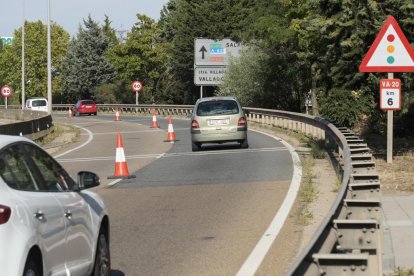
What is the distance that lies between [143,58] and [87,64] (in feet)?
50.7

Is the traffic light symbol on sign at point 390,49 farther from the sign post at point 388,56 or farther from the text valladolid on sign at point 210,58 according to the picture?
the text valladolid on sign at point 210,58

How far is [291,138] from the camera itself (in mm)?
27312

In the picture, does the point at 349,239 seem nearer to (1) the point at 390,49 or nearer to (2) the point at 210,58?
(1) the point at 390,49

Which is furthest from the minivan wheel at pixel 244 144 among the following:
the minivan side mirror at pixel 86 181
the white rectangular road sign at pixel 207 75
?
the white rectangular road sign at pixel 207 75

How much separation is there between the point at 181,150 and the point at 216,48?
30793 millimetres

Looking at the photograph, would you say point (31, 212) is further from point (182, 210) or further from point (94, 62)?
point (94, 62)

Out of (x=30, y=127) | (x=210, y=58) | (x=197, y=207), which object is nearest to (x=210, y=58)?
(x=210, y=58)

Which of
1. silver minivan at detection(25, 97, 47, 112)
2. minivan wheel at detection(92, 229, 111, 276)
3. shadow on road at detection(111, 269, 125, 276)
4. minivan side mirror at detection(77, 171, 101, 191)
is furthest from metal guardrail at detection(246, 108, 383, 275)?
silver minivan at detection(25, 97, 47, 112)

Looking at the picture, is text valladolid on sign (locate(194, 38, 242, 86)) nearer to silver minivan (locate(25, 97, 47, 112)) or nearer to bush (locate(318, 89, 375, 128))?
silver minivan (locate(25, 97, 47, 112))

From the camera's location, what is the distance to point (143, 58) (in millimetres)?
78688

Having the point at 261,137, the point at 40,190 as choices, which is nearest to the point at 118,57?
the point at 261,137

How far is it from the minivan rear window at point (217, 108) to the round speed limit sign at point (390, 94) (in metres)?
9.79

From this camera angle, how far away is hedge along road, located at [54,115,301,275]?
7977 mm

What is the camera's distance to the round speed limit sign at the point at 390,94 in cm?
1389
